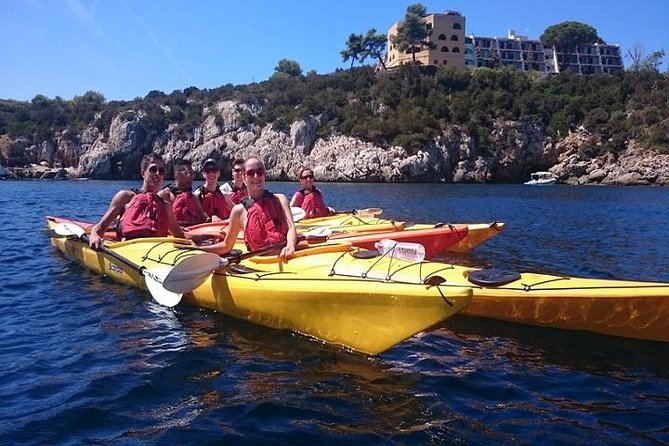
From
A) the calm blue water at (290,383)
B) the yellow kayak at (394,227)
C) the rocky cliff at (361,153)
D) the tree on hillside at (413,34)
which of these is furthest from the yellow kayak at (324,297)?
the tree on hillside at (413,34)

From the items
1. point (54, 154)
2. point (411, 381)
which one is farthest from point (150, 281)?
point (54, 154)

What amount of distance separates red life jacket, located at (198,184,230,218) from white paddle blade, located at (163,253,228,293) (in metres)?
4.53

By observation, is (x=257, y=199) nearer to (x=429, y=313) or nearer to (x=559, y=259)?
(x=429, y=313)

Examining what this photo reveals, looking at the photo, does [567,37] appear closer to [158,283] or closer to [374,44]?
[374,44]

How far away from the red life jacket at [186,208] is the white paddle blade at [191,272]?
3600 mm

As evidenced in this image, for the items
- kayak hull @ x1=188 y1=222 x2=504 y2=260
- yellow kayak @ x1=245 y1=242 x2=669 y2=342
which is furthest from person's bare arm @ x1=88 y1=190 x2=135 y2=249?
yellow kayak @ x1=245 y1=242 x2=669 y2=342

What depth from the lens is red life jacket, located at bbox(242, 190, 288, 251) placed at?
6.30 m

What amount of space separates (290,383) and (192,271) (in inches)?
76.5

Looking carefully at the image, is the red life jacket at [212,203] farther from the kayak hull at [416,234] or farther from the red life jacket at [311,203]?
the red life jacket at [311,203]

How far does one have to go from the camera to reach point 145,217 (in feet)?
25.0

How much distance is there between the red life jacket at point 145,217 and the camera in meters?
7.57

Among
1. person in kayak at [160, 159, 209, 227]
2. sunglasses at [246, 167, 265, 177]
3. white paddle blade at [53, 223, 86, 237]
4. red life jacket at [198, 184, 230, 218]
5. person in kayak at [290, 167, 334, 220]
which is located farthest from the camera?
person in kayak at [290, 167, 334, 220]

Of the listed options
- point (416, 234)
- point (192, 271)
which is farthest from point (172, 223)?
point (416, 234)

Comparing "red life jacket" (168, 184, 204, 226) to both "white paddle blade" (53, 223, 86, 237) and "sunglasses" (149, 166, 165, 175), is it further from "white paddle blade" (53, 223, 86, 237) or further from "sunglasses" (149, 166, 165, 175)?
"sunglasses" (149, 166, 165, 175)
